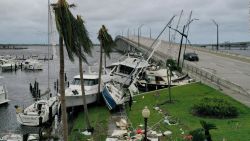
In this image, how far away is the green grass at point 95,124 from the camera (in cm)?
3272

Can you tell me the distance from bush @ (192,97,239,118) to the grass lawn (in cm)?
69

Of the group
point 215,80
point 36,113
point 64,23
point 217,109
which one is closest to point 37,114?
point 36,113

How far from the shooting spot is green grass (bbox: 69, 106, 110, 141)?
32719 millimetres

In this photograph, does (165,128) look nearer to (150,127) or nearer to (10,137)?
(150,127)

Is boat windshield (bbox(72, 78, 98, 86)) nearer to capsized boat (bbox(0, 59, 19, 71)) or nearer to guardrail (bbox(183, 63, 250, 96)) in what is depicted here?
guardrail (bbox(183, 63, 250, 96))

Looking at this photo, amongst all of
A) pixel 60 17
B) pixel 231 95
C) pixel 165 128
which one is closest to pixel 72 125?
pixel 165 128

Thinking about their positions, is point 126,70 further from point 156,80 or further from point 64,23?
point 64,23

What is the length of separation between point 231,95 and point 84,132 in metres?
14.9

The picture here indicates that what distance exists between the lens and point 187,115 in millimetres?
35969

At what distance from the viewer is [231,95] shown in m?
41.4

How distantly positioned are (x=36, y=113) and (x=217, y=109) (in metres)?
17.9

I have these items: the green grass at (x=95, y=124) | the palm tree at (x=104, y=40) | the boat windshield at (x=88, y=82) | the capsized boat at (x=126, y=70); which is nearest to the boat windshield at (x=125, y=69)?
the capsized boat at (x=126, y=70)

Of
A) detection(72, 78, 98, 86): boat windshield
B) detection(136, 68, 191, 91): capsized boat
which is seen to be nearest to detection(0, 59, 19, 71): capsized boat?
detection(136, 68, 191, 91): capsized boat

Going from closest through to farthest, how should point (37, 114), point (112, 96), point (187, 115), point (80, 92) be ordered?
point (187, 115) < point (37, 114) < point (112, 96) < point (80, 92)
